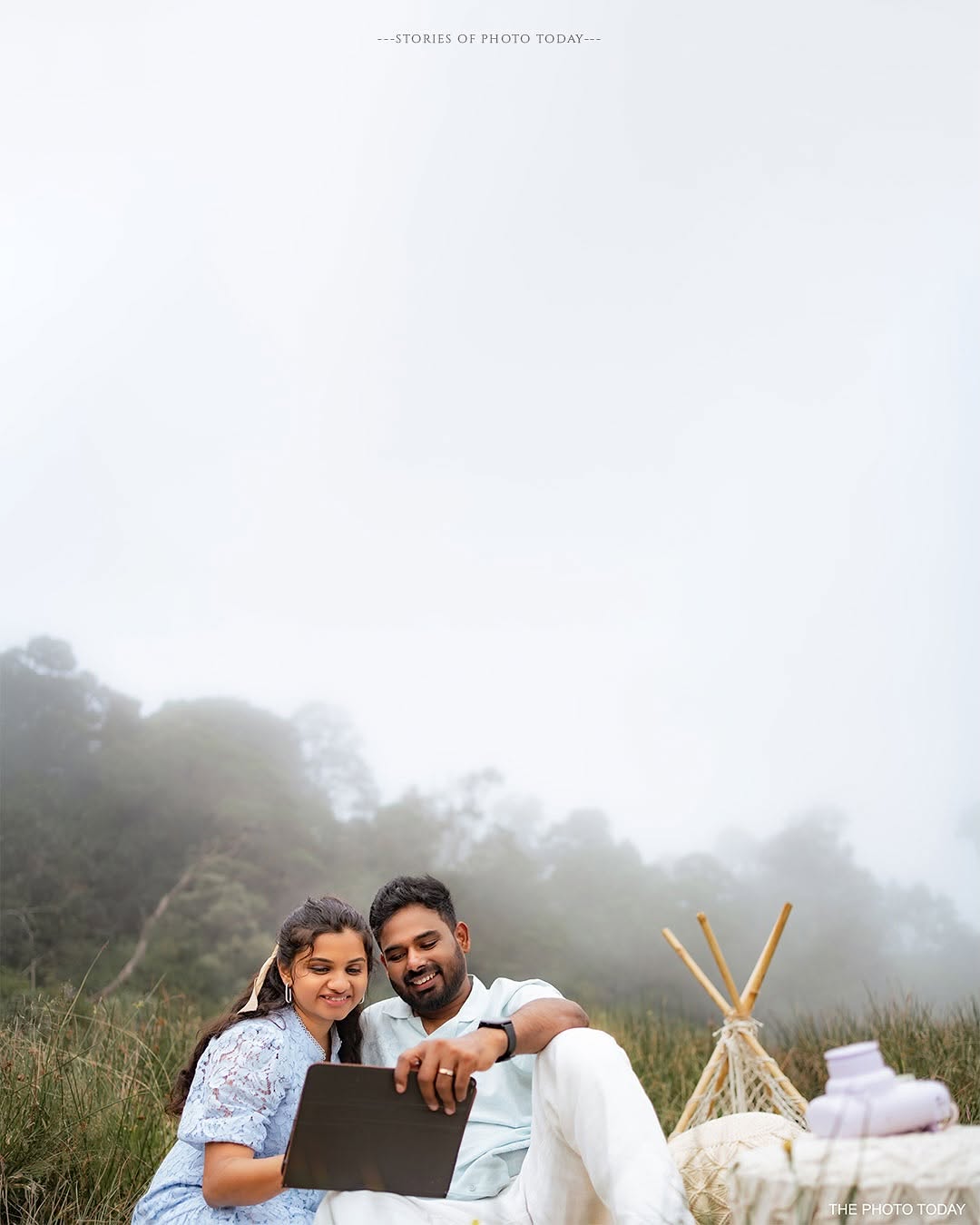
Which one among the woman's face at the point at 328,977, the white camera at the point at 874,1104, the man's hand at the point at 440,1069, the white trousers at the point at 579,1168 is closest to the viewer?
the white camera at the point at 874,1104

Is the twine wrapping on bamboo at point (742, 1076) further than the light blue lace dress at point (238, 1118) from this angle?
Yes

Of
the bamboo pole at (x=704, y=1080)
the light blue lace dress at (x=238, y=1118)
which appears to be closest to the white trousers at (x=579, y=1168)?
the light blue lace dress at (x=238, y=1118)

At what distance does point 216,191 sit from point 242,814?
612 cm

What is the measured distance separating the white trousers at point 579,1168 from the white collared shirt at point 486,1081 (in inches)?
2.3

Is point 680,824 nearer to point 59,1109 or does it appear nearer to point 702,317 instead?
point 702,317

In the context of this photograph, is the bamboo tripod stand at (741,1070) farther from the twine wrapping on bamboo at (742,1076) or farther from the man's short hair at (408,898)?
the man's short hair at (408,898)

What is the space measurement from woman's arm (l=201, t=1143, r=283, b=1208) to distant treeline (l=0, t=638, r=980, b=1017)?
30.0 feet

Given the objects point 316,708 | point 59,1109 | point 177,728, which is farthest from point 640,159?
point 59,1109

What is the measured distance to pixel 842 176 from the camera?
1192 cm

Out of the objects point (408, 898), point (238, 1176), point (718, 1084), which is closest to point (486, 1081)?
point (408, 898)

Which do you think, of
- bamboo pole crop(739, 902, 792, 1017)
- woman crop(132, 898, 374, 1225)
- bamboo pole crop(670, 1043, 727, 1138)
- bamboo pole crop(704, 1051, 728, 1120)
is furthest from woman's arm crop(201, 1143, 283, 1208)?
bamboo pole crop(739, 902, 792, 1017)

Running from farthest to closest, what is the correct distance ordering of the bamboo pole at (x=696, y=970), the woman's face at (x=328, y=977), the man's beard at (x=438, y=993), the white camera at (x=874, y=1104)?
the bamboo pole at (x=696, y=970) → the man's beard at (x=438, y=993) → the woman's face at (x=328, y=977) → the white camera at (x=874, y=1104)

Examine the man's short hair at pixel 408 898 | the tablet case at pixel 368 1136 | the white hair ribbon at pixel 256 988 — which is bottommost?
the tablet case at pixel 368 1136

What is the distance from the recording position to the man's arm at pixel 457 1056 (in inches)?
78.2
